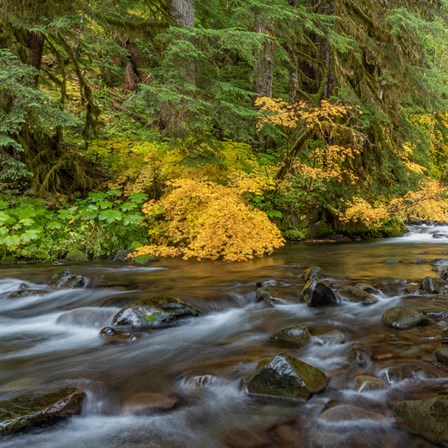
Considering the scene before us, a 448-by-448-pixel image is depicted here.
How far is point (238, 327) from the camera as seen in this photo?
201 inches

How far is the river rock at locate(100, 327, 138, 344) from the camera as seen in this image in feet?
15.1

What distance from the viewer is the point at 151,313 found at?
196 inches

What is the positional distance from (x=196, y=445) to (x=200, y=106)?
661 centimetres

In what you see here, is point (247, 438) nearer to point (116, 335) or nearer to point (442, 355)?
point (442, 355)

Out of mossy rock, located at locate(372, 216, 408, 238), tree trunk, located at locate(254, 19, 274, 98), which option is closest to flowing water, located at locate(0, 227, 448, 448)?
mossy rock, located at locate(372, 216, 408, 238)

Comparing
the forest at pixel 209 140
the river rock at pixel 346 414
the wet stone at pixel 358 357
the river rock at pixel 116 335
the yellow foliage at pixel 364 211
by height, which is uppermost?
the forest at pixel 209 140

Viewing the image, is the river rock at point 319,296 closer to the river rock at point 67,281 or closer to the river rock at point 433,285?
the river rock at point 433,285

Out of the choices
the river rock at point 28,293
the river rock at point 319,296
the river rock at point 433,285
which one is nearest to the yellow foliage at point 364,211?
the river rock at point 433,285

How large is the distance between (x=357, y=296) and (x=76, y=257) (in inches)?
232

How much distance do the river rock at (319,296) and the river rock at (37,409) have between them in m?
3.38

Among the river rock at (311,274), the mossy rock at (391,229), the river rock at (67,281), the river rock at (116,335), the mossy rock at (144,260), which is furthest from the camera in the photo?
the mossy rock at (391,229)

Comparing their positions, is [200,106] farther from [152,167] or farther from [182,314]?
[182,314]

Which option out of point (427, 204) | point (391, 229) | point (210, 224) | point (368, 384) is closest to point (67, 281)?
point (210, 224)

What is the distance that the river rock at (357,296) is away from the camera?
5.70 m
